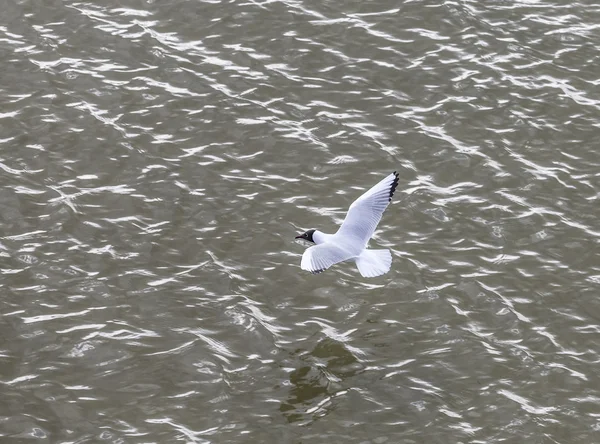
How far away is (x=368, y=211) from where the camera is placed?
1486 cm

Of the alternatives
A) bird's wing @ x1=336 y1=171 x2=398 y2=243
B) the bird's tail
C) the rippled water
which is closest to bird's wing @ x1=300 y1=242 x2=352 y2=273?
the bird's tail

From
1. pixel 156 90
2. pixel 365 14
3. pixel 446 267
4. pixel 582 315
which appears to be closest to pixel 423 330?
pixel 446 267

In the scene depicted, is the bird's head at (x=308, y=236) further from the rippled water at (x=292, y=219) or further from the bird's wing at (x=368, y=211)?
the rippled water at (x=292, y=219)

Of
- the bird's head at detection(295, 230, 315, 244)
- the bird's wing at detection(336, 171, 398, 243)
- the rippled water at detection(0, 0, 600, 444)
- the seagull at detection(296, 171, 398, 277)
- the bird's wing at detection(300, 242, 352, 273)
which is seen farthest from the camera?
the bird's head at detection(295, 230, 315, 244)

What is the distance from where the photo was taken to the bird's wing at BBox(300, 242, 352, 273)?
13703 millimetres

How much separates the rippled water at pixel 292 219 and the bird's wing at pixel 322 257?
40.6 inches

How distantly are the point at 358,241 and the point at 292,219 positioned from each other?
212 cm

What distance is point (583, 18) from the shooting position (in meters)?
21.3

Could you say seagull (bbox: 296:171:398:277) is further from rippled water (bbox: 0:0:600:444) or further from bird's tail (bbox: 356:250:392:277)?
rippled water (bbox: 0:0:600:444)

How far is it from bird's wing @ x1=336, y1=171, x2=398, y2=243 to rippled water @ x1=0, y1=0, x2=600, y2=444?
1029 millimetres

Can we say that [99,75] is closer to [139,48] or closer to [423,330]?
[139,48]

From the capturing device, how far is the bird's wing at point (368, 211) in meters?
14.7

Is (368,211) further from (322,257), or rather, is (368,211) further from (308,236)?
A: (322,257)

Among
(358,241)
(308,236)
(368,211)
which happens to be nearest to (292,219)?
(308,236)
